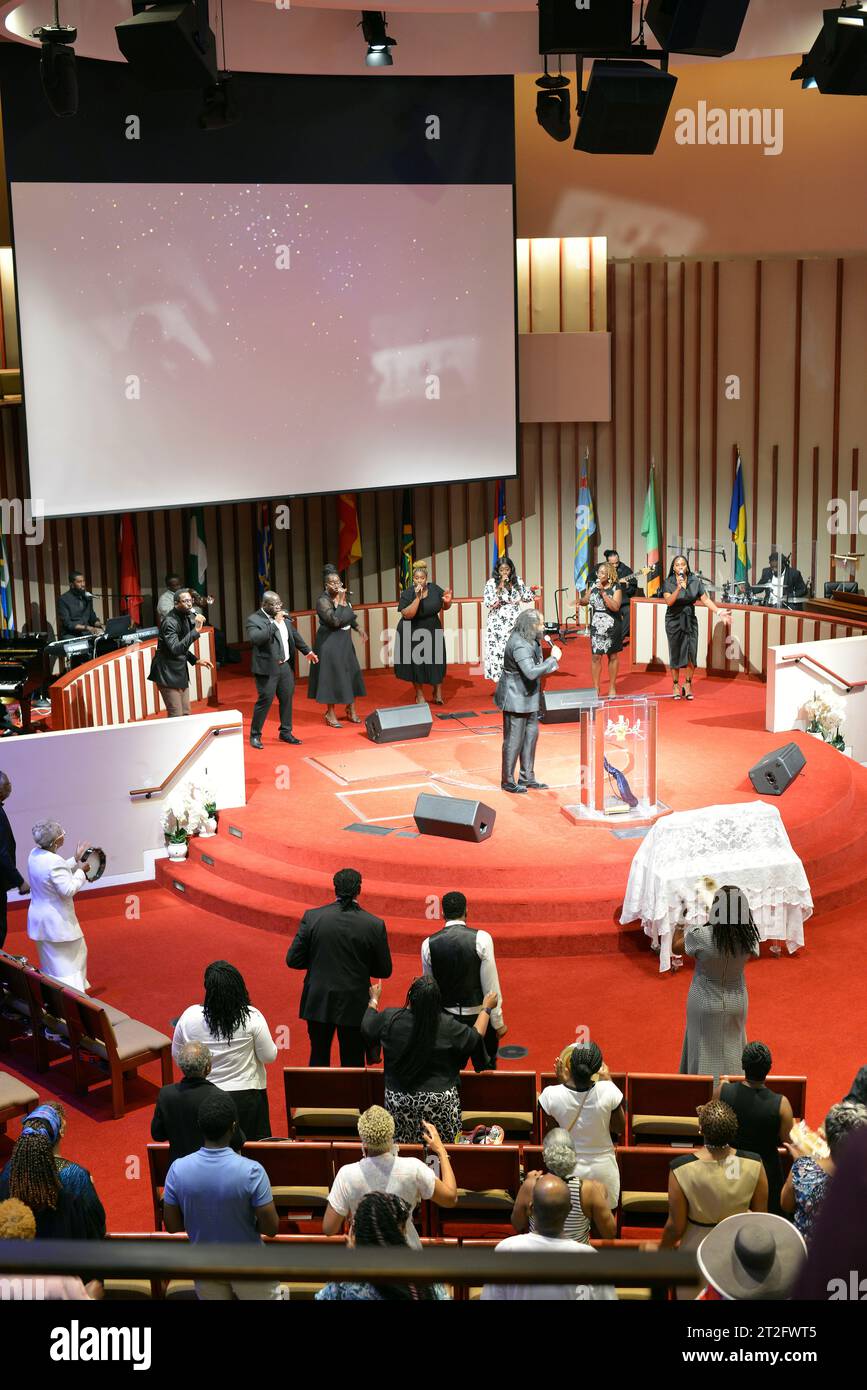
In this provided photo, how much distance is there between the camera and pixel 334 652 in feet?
43.1

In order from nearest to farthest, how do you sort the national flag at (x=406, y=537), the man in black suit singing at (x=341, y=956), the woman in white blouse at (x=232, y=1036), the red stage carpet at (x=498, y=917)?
1. the woman in white blouse at (x=232, y=1036)
2. the man in black suit singing at (x=341, y=956)
3. the red stage carpet at (x=498, y=917)
4. the national flag at (x=406, y=537)

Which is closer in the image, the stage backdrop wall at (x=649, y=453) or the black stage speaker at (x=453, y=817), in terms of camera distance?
the black stage speaker at (x=453, y=817)

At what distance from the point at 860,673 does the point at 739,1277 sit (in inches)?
409

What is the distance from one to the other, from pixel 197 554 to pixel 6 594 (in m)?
2.21

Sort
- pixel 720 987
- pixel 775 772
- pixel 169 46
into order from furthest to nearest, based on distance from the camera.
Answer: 1. pixel 775 772
2. pixel 169 46
3. pixel 720 987

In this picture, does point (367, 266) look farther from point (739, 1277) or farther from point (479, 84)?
point (739, 1277)

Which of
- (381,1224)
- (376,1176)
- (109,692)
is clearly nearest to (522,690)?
(109,692)

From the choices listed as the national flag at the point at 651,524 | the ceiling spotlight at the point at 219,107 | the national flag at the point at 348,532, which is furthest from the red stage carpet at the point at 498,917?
the national flag at the point at 651,524

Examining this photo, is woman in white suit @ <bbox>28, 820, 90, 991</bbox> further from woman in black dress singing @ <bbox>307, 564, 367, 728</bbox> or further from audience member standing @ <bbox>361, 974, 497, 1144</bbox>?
woman in black dress singing @ <bbox>307, 564, 367, 728</bbox>

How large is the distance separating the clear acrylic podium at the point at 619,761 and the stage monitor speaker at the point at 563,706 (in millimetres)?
2442

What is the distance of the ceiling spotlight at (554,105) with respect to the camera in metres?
13.1

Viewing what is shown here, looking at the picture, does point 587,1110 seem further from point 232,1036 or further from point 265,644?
point 265,644

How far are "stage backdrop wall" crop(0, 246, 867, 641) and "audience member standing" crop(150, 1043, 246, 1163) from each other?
11.5m

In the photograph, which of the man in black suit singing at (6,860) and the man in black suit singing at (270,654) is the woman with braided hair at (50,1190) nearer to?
the man in black suit singing at (6,860)
